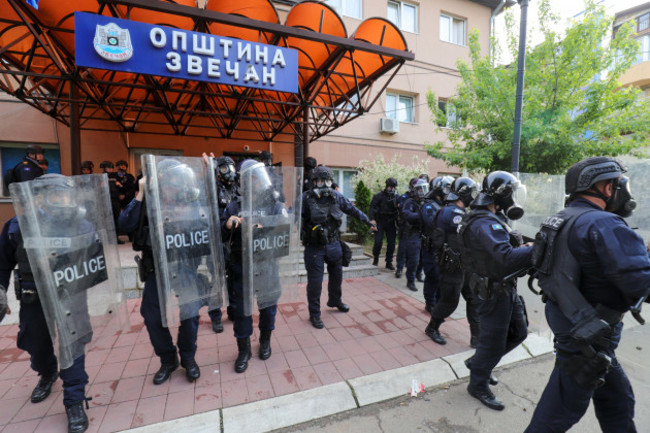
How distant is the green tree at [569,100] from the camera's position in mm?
6238

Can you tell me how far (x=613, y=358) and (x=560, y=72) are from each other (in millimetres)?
7122

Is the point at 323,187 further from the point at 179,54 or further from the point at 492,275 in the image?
the point at 179,54

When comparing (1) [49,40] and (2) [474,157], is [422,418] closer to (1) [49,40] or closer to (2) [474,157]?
(2) [474,157]

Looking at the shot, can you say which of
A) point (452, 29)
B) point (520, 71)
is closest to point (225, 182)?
point (520, 71)

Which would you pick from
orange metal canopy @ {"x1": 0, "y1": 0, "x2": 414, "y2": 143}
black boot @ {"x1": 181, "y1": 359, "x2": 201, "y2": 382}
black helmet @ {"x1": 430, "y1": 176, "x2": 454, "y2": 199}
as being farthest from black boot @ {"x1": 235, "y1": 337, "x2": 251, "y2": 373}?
orange metal canopy @ {"x1": 0, "y1": 0, "x2": 414, "y2": 143}

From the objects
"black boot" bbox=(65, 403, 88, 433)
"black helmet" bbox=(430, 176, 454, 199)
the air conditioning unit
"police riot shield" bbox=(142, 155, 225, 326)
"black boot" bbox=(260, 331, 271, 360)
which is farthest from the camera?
the air conditioning unit

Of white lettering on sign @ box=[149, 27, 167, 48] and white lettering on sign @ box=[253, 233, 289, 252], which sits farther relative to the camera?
white lettering on sign @ box=[149, 27, 167, 48]

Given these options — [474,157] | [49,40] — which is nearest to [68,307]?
[49,40]

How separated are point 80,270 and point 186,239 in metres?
0.67

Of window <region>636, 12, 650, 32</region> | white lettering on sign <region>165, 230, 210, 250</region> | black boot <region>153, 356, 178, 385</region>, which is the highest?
window <region>636, 12, 650, 32</region>

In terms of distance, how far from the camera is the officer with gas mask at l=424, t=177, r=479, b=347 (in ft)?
10.3

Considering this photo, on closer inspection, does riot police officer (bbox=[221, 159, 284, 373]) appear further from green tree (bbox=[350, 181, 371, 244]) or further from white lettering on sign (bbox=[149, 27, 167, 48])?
green tree (bbox=[350, 181, 371, 244])

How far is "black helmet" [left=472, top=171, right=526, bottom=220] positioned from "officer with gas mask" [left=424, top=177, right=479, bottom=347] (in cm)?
65

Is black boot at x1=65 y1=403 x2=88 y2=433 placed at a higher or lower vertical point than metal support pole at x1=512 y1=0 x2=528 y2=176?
lower
